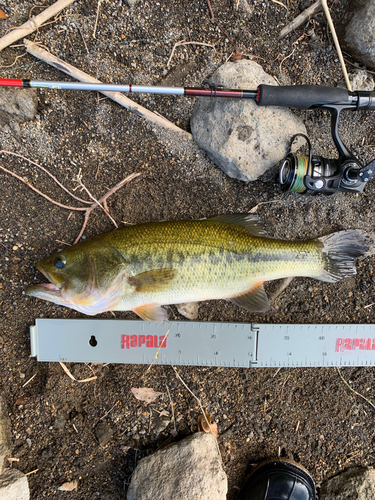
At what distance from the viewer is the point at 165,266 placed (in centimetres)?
226

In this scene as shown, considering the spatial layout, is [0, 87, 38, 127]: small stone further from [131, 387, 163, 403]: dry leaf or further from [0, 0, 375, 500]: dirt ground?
[131, 387, 163, 403]: dry leaf

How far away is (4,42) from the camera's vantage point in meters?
2.44

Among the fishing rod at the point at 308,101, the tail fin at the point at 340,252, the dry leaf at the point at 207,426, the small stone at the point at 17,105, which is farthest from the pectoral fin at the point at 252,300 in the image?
the small stone at the point at 17,105

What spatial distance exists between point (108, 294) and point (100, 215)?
0.78 metres

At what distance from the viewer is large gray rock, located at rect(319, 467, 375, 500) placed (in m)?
2.81

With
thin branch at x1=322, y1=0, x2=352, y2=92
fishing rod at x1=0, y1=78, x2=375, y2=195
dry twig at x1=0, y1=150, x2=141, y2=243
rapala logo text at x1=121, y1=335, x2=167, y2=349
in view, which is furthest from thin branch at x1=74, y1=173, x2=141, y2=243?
thin branch at x1=322, y1=0, x2=352, y2=92

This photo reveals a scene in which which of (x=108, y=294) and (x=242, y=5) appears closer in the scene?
(x=108, y=294)

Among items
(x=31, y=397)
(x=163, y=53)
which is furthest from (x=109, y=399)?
(x=163, y=53)

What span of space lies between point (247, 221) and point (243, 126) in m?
0.79

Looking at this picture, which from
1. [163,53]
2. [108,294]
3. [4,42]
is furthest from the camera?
[163,53]

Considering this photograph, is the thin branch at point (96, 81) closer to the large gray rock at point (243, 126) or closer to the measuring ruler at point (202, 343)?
the large gray rock at point (243, 126)

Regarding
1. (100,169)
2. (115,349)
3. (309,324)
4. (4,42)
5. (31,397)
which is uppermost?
(4,42)

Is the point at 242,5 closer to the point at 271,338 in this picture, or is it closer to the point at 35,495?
the point at 271,338

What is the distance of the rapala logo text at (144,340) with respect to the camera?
8.96 feet
